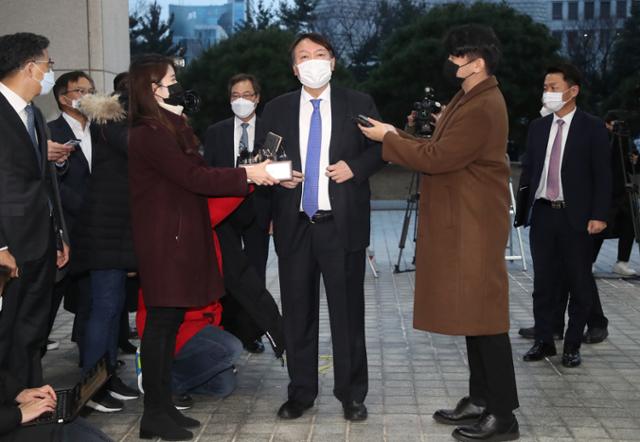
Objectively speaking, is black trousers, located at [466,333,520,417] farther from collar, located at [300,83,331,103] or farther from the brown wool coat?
collar, located at [300,83,331,103]

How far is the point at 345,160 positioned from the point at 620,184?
18.1 feet

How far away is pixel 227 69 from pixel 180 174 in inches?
964

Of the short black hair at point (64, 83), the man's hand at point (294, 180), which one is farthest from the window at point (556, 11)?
the man's hand at point (294, 180)

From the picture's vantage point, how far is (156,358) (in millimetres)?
4891

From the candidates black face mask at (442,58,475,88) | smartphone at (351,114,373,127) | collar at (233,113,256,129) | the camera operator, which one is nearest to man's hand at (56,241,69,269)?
smartphone at (351,114,373,127)

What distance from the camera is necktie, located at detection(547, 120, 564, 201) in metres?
6.57

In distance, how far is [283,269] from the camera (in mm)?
5344

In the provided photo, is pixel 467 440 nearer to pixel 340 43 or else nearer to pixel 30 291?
pixel 30 291

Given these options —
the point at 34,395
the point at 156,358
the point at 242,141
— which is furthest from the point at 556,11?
the point at 34,395

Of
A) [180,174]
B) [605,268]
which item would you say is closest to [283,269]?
[180,174]

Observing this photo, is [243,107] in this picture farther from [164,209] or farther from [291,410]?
[291,410]

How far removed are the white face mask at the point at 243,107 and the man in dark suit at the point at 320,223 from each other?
192 cm

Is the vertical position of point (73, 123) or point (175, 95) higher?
point (175, 95)

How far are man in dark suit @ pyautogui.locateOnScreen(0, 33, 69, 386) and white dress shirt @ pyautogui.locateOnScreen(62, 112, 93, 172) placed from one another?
3.93ft
